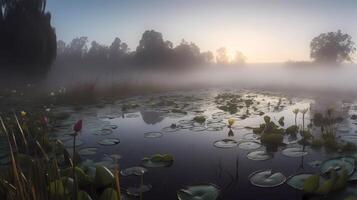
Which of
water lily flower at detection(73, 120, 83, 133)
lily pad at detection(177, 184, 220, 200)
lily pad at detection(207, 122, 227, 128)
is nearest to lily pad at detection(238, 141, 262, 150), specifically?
lily pad at detection(207, 122, 227, 128)

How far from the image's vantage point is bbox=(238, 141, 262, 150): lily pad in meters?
5.38

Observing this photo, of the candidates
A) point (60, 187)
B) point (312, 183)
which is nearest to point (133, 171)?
point (60, 187)

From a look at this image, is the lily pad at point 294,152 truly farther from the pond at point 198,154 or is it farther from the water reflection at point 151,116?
the water reflection at point 151,116

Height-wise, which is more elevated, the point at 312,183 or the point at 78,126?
the point at 78,126

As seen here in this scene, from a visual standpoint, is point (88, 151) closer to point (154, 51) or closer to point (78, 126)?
point (78, 126)

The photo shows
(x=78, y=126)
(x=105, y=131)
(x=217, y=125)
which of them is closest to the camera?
(x=78, y=126)

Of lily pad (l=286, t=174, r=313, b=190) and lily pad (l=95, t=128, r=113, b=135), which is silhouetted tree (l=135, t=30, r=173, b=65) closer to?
lily pad (l=95, t=128, r=113, b=135)

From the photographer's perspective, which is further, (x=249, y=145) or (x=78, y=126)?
(x=249, y=145)

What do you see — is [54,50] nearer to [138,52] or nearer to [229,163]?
[138,52]

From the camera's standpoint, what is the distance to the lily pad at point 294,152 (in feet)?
15.9

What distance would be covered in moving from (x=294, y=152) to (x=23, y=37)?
2325 cm

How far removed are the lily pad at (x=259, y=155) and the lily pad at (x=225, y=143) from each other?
0.67 metres

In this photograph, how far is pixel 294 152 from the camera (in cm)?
496

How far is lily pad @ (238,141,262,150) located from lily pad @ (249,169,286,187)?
4.82ft
